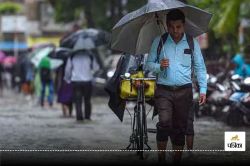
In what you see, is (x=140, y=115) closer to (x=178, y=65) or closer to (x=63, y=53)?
(x=178, y=65)

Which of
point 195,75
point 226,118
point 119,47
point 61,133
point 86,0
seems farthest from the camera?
point 86,0

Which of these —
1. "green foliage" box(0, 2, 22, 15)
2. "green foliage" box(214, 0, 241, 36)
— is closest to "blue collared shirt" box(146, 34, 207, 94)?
"green foliage" box(214, 0, 241, 36)

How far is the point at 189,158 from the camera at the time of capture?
33.9 feet

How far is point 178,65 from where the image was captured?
9367 mm

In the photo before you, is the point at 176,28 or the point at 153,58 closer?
the point at 176,28

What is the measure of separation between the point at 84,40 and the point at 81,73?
741 mm

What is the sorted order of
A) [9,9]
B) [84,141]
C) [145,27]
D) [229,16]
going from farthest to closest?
1. [9,9]
2. [229,16]
3. [84,141]
4. [145,27]

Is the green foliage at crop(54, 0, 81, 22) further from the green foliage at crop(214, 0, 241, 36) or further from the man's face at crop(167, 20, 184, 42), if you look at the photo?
the man's face at crop(167, 20, 184, 42)

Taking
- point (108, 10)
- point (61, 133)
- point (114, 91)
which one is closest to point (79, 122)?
point (61, 133)

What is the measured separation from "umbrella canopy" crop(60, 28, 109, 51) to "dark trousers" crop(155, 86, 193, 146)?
750 centimetres

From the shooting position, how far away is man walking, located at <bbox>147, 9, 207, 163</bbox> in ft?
30.7

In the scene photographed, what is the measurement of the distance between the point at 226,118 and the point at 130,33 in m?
6.76

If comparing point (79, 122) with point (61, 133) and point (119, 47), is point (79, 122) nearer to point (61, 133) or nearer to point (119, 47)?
point (61, 133)

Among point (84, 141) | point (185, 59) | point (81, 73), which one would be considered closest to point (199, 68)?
point (185, 59)
